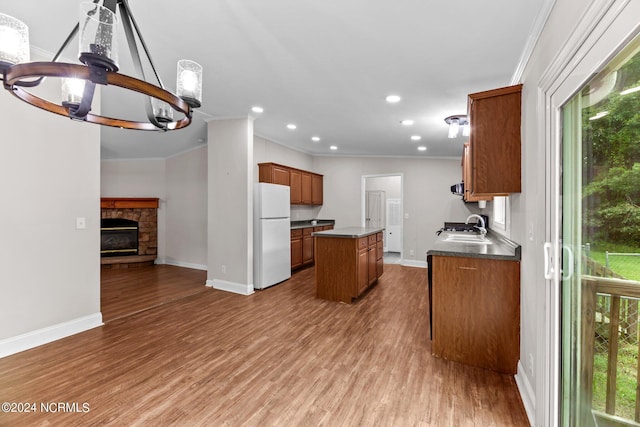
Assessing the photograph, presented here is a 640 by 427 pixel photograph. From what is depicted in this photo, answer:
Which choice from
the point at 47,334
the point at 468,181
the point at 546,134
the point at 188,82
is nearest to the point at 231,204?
the point at 47,334

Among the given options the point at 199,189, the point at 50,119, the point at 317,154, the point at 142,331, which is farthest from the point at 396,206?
the point at 50,119

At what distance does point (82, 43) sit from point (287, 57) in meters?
1.78

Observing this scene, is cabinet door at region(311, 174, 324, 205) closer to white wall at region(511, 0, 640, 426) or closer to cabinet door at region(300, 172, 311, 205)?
cabinet door at region(300, 172, 311, 205)

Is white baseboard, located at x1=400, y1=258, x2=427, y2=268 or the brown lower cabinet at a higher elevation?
the brown lower cabinet

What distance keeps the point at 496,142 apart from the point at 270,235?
11.1 feet

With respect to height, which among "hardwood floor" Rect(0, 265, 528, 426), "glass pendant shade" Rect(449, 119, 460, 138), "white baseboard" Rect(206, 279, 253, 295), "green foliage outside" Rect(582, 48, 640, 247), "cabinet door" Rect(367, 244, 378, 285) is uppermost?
"glass pendant shade" Rect(449, 119, 460, 138)

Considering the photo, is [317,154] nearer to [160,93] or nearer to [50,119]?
[50,119]

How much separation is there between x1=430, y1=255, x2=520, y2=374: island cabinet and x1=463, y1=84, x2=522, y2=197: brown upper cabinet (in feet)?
1.94

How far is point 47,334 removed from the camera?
270cm

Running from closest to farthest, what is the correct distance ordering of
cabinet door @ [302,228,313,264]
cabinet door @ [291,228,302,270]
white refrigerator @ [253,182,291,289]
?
white refrigerator @ [253,182,291,289], cabinet door @ [291,228,302,270], cabinet door @ [302,228,313,264]

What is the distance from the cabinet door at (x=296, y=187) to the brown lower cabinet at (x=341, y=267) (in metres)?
2.17

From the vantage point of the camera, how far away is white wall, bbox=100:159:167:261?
6.57 meters

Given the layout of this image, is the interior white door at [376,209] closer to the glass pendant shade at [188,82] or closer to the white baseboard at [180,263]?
the white baseboard at [180,263]

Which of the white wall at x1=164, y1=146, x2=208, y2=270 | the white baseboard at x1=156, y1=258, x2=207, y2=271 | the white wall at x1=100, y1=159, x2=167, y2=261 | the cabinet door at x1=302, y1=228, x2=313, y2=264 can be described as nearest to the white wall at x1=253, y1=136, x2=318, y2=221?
the cabinet door at x1=302, y1=228, x2=313, y2=264
